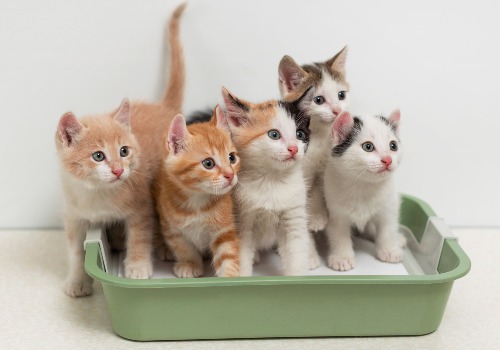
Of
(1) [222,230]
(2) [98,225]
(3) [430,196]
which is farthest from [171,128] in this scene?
(3) [430,196]

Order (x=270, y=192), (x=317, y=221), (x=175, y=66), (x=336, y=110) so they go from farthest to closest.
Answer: (x=175, y=66)
(x=317, y=221)
(x=336, y=110)
(x=270, y=192)

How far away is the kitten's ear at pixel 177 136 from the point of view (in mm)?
1299

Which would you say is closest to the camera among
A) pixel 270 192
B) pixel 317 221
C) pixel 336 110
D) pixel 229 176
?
pixel 229 176

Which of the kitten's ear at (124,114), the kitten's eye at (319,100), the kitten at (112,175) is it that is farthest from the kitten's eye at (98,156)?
the kitten's eye at (319,100)

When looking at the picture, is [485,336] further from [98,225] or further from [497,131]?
[98,225]

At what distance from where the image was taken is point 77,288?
156 centimetres

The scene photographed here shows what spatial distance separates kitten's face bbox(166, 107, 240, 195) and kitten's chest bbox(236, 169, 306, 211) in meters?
0.08

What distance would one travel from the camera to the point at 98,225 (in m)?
1.55

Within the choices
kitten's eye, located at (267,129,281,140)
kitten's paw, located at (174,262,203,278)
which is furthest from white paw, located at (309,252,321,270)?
kitten's eye, located at (267,129,281,140)

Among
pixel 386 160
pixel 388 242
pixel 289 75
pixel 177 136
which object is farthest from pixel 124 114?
pixel 388 242

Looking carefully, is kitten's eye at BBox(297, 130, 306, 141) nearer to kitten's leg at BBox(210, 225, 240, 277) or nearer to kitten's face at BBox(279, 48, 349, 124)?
kitten's face at BBox(279, 48, 349, 124)

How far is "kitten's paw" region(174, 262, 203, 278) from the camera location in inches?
59.4

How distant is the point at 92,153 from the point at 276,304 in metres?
0.55

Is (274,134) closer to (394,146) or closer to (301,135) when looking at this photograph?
(301,135)
